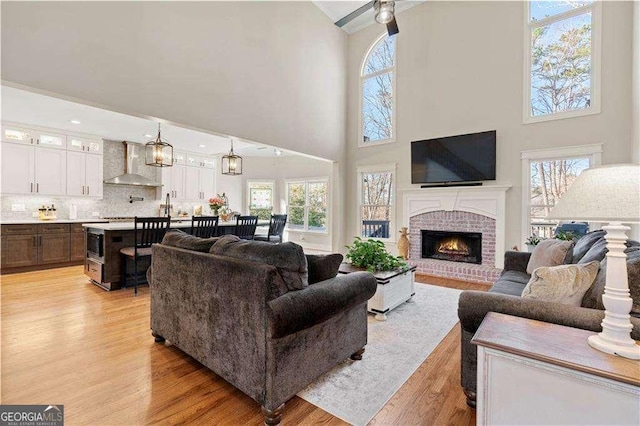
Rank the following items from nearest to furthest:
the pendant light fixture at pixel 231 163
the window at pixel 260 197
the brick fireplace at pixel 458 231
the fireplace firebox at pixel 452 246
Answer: the brick fireplace at pixel 458 231
the fireplace firebox at pixel 452 246
the pendant light fixture at pixel 231 163
the window at pixel 260 197

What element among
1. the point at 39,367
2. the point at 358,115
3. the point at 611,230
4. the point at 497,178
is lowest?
the point at 39,367

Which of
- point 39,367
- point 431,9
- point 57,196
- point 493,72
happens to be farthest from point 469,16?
point 57,196

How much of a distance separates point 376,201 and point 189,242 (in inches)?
191

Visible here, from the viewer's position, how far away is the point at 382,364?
2266 mm

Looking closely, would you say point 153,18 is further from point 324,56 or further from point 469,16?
point 469,16

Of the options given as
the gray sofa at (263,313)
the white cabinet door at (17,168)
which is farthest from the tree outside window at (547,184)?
the white cabinet door at (17,168)

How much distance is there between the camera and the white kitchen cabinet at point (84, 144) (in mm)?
6281

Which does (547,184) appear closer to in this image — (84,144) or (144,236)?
(144,236)

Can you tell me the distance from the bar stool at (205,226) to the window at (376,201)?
3.30 m

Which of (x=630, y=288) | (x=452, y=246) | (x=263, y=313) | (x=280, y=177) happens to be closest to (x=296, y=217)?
(x=280, y=177)

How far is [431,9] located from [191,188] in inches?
285

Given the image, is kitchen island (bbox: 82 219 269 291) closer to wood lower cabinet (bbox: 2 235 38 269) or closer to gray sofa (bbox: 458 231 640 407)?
wood lower cabinet (bbox: 2 235 38 269)

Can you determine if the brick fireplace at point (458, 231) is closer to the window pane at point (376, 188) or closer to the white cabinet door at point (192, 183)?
the window pane at point (376, 188)

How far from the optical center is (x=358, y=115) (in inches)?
266
